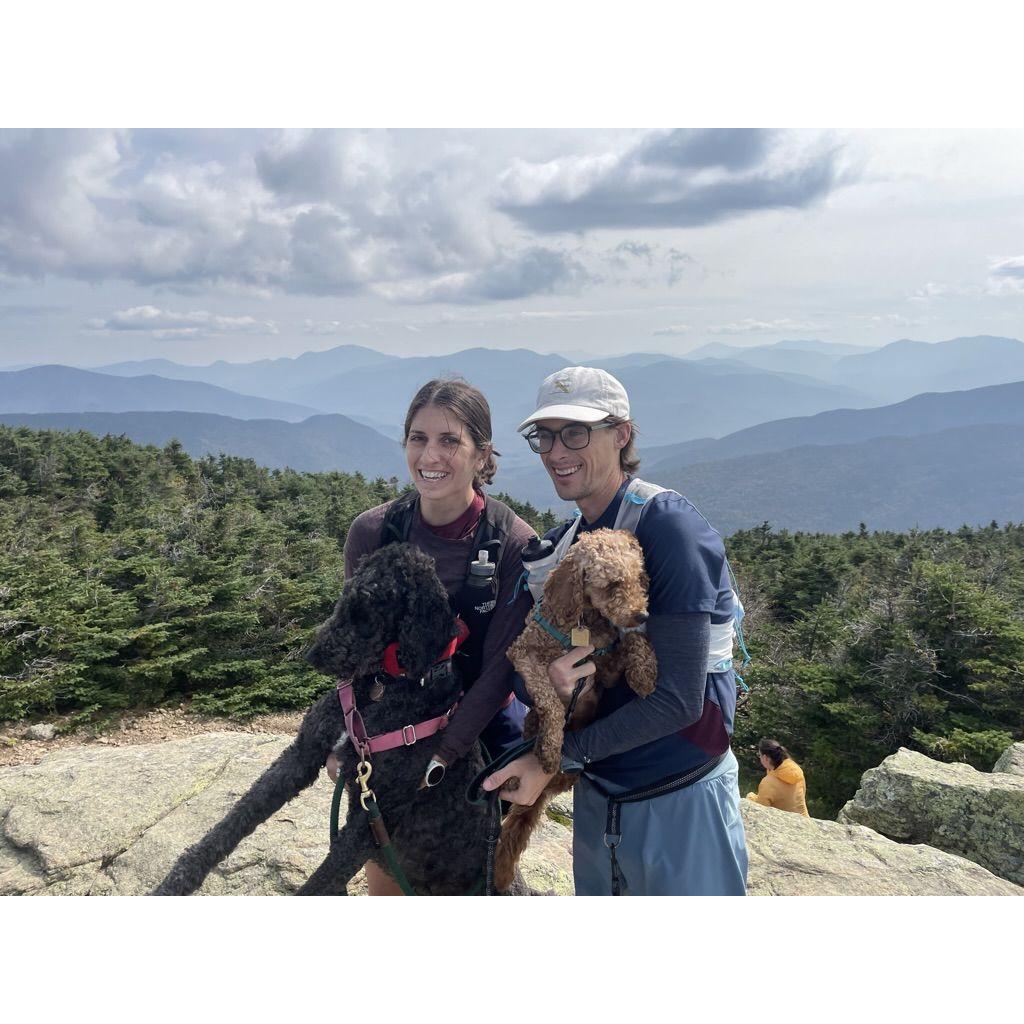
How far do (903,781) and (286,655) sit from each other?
748 centimetres

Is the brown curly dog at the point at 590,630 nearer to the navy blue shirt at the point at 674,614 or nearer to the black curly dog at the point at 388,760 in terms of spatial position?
the navy blue shirt at the point at 674,614

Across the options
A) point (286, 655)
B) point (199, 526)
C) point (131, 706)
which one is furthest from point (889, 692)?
point (199, 526)

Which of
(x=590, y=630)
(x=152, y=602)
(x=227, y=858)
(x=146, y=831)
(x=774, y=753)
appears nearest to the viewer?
(x=590, y=630)

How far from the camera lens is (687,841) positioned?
2.19 m

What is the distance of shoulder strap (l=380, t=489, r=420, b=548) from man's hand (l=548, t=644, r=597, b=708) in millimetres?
819

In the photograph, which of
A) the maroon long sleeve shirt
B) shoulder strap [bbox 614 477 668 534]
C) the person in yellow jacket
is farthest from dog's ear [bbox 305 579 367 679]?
the person in yellow jacket

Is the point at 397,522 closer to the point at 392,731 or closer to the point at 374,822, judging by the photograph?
the point at 392,731

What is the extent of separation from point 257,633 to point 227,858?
6349 millimetres

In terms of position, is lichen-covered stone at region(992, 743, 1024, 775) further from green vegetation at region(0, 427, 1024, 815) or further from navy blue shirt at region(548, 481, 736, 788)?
navy blue shirt at region(548, 481, 736, 788)

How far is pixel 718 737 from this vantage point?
2.17 metres

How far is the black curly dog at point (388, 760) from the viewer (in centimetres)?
236

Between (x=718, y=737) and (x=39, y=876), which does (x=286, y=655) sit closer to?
(x=39, y=876)

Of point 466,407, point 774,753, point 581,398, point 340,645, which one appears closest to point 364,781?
point 340,645

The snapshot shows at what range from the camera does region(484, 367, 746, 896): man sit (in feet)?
6.59
